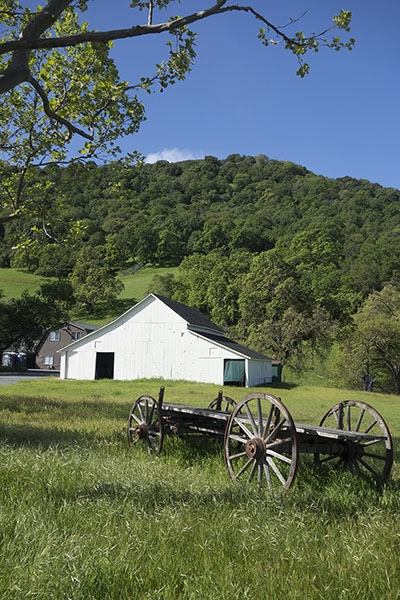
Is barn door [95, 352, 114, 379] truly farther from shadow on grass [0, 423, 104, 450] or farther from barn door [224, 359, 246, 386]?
shadow on grass [0, 423, 104, 450]

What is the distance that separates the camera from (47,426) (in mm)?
10359

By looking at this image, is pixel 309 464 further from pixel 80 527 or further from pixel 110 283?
pixel 110 283

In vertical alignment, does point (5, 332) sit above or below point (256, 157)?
below

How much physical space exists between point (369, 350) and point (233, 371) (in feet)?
48.4

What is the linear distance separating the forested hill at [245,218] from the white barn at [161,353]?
1961cm

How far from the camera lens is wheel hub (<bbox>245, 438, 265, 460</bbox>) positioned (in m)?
5.54

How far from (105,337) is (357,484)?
34.7 m

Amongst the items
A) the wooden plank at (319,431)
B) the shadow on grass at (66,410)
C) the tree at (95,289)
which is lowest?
the shadow on grass at (66,410)

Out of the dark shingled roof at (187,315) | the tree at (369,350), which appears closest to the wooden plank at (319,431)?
the dark shingled roof at (187,315)

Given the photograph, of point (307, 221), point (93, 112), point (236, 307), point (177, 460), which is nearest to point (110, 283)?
point (236, 307)

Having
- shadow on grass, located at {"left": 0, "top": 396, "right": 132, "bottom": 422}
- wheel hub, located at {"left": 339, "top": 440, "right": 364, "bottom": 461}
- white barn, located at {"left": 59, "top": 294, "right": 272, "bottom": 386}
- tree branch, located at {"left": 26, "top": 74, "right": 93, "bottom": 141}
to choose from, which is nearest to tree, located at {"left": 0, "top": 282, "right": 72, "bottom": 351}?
white barn, located at {"left": 59, "top": 294, "right": 272, "bottom": 386}

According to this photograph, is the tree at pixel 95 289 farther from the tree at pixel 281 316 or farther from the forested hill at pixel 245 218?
the tree at pixel 281 316

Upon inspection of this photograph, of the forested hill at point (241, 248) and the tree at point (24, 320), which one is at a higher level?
the forested hill at point (241, 248)

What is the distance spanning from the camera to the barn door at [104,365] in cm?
3875
